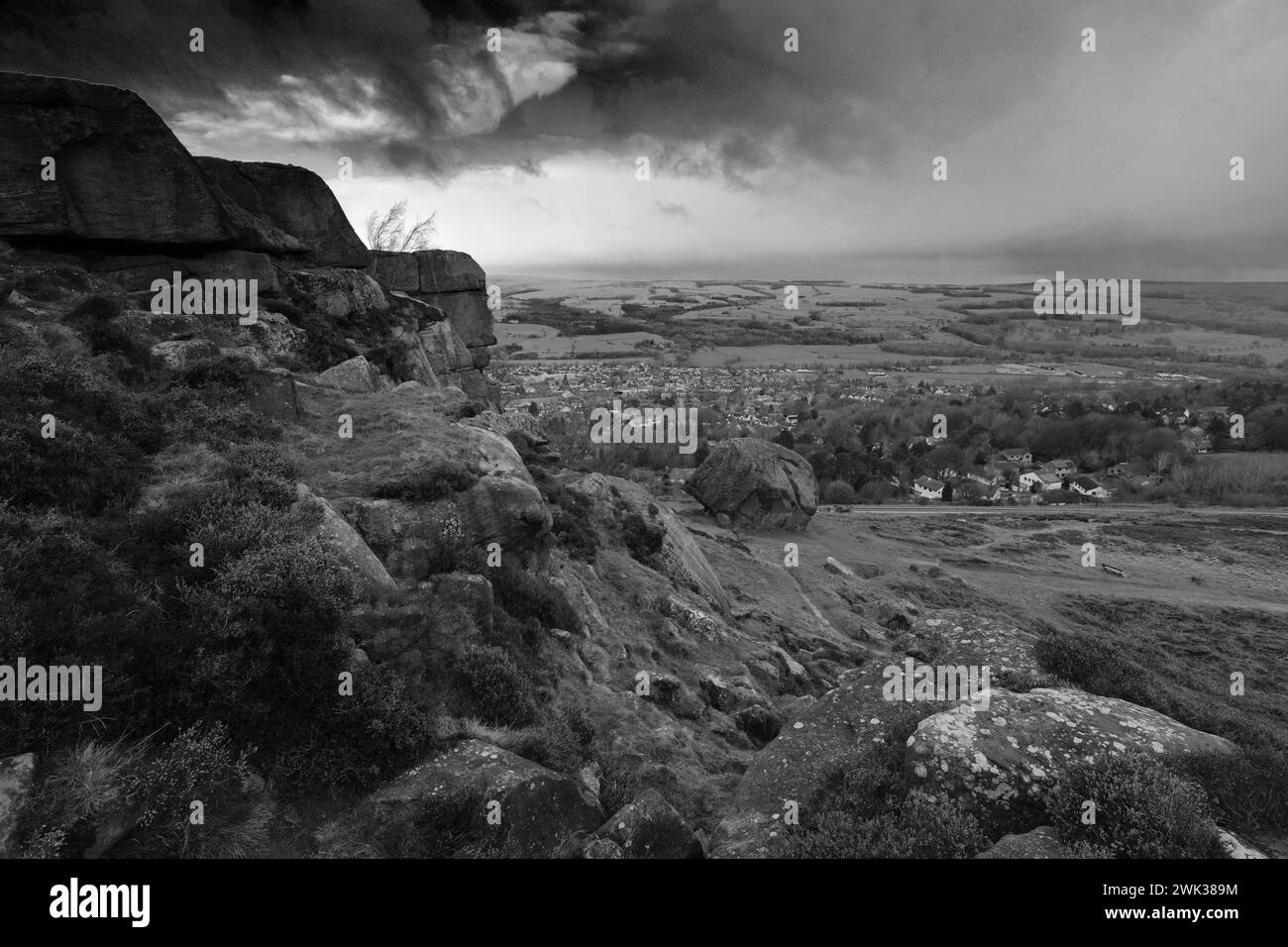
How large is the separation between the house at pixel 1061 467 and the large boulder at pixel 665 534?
58.2 meters

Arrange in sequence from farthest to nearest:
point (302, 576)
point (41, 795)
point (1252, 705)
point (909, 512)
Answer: point (909, 512)
point (1252, 705)
point (302, 576)
point (41, 795)

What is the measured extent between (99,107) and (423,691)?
1948 cm

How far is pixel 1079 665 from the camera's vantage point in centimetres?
1055

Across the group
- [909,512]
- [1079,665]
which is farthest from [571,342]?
[1079,665]

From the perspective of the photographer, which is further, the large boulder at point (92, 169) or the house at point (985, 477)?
the house at point (985, 477)

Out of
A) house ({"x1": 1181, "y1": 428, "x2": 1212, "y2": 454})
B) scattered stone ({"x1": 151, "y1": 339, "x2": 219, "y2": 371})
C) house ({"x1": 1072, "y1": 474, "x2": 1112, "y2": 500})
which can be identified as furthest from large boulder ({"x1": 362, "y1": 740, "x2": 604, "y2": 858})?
house ({"x1": 1181, "y1": 428, "x2": 1212, "y2": 454})

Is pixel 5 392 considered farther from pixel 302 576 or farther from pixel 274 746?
pixel 274 746

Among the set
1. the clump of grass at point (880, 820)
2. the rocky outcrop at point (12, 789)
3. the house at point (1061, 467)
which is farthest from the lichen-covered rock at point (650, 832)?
the house at point (1061, 467)

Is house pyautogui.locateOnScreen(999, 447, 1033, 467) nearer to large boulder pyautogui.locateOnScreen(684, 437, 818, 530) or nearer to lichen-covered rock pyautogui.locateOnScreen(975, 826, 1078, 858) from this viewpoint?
large boulder pyautogui.locateOnScreen(684, 437, 818, 530)

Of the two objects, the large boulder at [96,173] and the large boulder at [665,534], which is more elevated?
the large boulder at [96,173]

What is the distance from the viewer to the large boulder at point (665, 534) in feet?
66.7

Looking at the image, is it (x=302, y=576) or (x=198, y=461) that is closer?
(x=302, y=576)

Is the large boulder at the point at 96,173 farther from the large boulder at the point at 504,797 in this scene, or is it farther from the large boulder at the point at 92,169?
the large boulder at the point at 504,797

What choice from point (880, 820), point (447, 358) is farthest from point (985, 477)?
point (880, 820)
